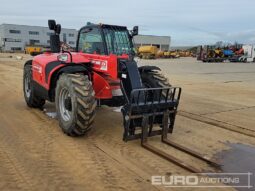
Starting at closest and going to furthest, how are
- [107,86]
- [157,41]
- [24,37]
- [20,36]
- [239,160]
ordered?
[239,160], [107,86], [20,36], [24,37], [157,41]

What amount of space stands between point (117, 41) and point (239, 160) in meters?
3.43

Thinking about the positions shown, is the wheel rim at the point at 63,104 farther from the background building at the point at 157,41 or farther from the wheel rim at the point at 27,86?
the background building at the point at 157,41

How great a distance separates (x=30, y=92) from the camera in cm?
895

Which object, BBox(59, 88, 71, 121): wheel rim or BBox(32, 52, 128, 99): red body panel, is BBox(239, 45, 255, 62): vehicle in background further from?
BBox(59, 88, 71, 121): wheel rim

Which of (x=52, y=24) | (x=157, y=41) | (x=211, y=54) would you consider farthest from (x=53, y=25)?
(x=157, y=41)

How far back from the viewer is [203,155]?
219 inches

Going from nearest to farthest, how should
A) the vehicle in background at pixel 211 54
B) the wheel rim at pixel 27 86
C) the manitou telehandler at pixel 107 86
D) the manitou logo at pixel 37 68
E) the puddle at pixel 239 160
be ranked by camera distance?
the puddle at pixel 239 160 → the manitou telehandler at pixel 107 86 → the manitou logo at pixel 37 68 → the wheel rim at pixel 27 86 → the vehicle in background at pixel 211 54

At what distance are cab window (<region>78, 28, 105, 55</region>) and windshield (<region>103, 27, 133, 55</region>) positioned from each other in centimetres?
15

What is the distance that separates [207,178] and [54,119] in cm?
427

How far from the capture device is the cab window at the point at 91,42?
6.93 m

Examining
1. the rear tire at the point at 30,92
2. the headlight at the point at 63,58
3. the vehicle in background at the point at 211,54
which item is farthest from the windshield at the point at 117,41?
the vehicle in background at the point at 211,54

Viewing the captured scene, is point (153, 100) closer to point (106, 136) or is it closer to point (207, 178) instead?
point (106, 136)

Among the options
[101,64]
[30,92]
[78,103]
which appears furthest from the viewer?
[30,92]

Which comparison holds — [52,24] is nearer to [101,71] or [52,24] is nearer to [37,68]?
[37,68]
